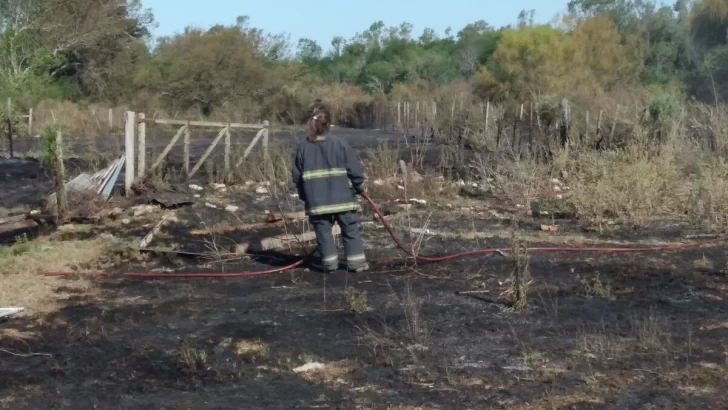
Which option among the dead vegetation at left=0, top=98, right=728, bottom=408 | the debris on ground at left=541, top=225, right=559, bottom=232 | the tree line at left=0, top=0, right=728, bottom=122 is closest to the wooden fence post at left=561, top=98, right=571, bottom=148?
the dead vegetation at left=0, top=98, right=728, bottom=408

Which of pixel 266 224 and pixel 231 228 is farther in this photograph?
pixel 266 224

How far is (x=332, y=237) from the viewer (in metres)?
9.36

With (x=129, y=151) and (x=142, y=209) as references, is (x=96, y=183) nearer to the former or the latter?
(x=129, y=151)

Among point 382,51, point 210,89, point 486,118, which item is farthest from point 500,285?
point 382,51

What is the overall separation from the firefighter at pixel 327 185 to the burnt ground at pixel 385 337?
32 centimetres

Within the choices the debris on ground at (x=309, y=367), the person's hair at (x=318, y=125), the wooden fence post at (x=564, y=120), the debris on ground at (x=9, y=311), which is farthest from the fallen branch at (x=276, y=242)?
the wooden fence post at (x=564, y=120)

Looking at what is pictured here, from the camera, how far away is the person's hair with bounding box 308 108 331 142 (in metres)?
9.27

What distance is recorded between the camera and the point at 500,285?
28.5ft

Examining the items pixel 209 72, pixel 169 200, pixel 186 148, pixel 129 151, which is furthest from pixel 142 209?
pixel 209 72

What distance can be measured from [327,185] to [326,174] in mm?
110

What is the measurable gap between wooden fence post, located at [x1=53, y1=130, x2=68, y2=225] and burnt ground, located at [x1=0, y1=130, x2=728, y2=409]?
6.34ft

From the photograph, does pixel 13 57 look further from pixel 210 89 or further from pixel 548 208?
pixel 548 208

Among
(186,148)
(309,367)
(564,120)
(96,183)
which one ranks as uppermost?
(564,120)

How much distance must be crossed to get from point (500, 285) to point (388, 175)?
7508 millimetres
